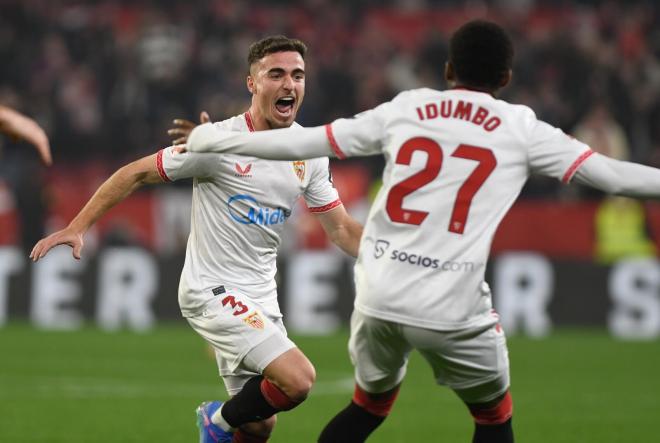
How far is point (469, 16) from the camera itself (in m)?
21.1

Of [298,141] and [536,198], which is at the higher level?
[298,141]

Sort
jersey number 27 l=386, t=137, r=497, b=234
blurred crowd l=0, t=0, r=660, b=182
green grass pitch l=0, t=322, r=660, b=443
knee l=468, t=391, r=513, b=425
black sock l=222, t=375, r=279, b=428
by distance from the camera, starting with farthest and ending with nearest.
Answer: blurred crowd l=0, t=0, r=660, b=182 < green grass pitch l=0, t=322, r=660, b=443 < black sock l=222, t=375, r=279, b=428 < knee l=468, t=391, r=513, b=425 < jersey number 27 l=386, t=137, r=497, b=234

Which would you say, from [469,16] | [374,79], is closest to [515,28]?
[469,16]

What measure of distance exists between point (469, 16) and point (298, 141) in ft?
54.5

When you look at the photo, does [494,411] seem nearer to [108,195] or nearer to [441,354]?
[441,354]

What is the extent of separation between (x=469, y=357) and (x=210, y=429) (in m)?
1.66

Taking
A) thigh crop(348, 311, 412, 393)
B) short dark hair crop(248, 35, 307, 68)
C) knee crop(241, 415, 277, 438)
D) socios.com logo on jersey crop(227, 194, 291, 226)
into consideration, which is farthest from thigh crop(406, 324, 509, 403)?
short dark hair crop(248, 35, 307, 68)

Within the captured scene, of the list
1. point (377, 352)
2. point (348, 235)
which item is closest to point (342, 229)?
point (348, 235)

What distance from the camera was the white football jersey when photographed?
4793 mm

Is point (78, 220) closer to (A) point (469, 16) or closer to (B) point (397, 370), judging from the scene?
(B) point (397, 370)

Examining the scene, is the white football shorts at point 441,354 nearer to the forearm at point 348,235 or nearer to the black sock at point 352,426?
the black sock at point 352,426

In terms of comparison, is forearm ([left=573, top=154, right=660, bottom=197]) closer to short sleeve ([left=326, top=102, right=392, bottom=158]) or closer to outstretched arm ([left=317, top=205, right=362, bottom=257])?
short sleeve ([left=326, top=102, right=392, bottom=158])

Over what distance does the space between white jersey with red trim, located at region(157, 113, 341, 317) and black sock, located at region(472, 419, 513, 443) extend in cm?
128

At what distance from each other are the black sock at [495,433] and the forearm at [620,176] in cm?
110
